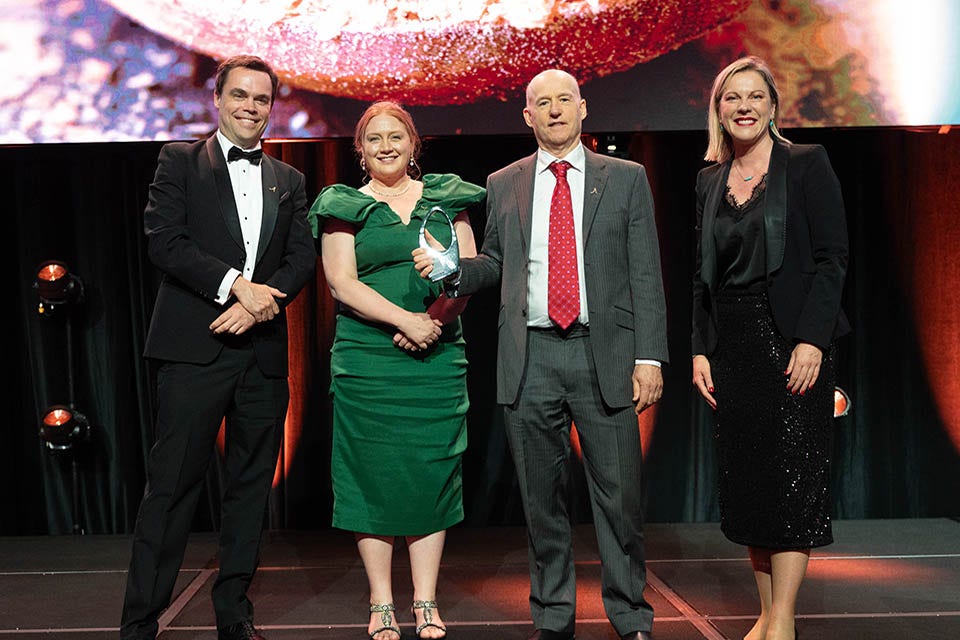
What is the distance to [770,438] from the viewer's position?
104 inches

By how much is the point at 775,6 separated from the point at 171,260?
2.84 meters

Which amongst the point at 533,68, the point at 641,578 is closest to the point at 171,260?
the point at 641,578

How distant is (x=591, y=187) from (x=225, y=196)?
106 cm

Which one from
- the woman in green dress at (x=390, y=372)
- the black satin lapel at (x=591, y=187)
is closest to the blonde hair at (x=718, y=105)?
the black satin lapel at (x=591, y=187)

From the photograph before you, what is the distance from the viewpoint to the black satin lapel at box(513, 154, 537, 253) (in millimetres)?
2801

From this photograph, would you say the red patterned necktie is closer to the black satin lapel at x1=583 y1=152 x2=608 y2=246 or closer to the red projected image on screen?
the black satin lapel at x1=583 y1=152 x2=608 y2=246

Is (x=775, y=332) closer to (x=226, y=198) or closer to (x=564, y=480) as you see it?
(x=564, y=480)

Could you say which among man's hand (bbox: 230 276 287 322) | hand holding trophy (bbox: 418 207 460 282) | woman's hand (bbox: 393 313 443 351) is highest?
hand holding trophy (bbox: 418 207 460 282)

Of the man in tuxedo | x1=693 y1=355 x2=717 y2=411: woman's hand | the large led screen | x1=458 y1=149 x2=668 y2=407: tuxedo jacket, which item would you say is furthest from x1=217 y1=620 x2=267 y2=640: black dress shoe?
the large led screen

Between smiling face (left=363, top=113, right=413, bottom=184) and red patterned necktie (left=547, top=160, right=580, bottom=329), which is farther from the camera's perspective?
smiling face (left=363, top=113, right=413, bottom=184)

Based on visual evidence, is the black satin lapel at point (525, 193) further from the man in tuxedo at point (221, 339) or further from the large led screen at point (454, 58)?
the large led screen at point (454, 58)

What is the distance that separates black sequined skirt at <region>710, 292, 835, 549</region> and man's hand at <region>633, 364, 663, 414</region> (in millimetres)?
188

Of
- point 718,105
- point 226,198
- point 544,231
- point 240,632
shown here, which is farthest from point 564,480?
point 226,198

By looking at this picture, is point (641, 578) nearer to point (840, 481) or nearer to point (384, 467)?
point (384, 467)
